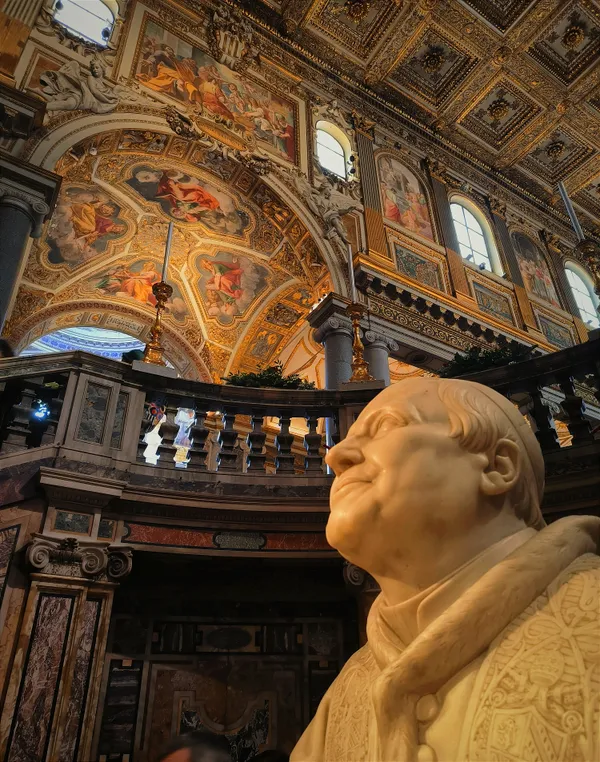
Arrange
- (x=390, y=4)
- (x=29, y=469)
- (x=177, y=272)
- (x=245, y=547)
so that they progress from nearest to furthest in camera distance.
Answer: (x=29, y=469)
(x=245, y=547)
(x=390, y=4)
(x=177, y=272)

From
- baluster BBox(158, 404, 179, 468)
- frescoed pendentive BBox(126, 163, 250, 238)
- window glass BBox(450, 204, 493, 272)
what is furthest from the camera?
window glass BBox(450, 204, 493, 272)

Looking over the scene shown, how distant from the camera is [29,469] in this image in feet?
10.8

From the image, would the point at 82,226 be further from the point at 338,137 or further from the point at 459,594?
the point at 459,594

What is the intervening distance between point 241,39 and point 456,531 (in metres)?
11.2

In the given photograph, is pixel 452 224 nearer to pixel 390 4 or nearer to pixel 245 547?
pixel 390 4

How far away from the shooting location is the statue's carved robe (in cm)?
101

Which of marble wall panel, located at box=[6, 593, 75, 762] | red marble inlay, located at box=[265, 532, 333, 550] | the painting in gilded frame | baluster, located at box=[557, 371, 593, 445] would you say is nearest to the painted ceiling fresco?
the painting in gilded frame

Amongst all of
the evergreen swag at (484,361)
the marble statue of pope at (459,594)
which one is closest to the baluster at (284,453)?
the evergreen swag at (484,361)

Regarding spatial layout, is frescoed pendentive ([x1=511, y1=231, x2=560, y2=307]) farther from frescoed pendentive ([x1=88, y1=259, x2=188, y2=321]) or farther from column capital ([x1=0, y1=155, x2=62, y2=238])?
column capital ([x1=0, y1=155, x2=62, y2=238])

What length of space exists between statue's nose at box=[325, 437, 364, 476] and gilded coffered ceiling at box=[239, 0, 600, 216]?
11.4m

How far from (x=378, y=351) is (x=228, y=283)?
184 inches

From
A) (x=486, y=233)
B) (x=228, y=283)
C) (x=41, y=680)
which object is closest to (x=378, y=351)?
(x=228, y=283)

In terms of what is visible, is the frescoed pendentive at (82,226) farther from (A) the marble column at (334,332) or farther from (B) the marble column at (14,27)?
(A) the marble column at (334,332)

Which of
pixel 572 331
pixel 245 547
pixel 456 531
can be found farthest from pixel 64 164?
pixel 572 331
